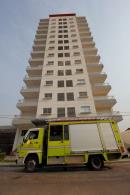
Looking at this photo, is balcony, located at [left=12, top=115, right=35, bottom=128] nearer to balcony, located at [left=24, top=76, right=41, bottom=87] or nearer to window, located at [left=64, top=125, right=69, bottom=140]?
balcony, located at [left=24, top=76, right=41, bottom=87]

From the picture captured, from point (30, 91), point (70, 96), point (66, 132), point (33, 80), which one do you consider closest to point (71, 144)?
point (66, 132)

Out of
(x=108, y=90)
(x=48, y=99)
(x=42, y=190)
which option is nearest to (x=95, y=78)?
(x=108, y=90)

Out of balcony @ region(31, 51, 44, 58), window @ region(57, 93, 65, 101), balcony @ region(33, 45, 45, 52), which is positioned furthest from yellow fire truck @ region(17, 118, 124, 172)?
balcony @ region(33, 45, 45, 52)

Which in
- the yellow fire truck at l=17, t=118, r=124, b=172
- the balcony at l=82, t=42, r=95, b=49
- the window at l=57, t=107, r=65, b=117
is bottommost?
the yellow fire truck at l=17, t=118, r=124, b=172

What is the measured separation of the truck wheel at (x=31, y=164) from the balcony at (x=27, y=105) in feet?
75.2

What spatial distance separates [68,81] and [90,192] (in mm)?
32174

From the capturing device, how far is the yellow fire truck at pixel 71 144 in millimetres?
14164

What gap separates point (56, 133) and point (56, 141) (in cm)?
59

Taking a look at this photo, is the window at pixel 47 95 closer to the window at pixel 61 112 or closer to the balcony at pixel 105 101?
the window at pixel 61 112

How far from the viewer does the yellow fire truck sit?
14164 mm

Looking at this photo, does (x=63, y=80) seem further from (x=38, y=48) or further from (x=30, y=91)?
(x=38, y=48)

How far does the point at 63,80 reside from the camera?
3931 centimetres

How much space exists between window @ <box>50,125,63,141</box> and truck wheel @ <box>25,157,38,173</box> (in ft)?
6.37

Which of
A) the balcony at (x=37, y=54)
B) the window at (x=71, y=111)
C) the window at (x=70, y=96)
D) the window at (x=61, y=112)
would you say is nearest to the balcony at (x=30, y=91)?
the window at (x=70, y=96)
